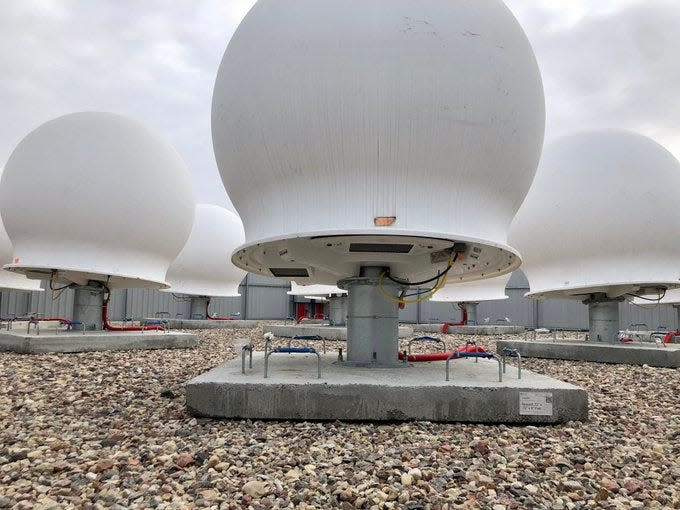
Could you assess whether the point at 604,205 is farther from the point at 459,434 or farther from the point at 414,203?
→ the point at 459,434

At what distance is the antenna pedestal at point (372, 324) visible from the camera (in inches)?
293

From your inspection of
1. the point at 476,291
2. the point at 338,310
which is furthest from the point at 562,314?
the point at 338,310

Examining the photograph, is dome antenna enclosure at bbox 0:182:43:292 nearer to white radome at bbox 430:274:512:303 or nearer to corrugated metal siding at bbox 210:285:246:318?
corrugated metal siding at bbox 210:285:246:318

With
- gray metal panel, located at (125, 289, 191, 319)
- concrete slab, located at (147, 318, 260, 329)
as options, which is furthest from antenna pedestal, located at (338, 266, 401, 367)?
gray metal panel, located at (125, 289, 191, 319)

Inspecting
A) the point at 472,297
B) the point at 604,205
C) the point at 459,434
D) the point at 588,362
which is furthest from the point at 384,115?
the point at 472,297

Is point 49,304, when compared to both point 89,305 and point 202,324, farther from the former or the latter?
point 89,305

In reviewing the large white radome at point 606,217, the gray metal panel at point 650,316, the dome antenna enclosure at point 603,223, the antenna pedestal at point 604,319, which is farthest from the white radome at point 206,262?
the gray metal panel at point 650,316

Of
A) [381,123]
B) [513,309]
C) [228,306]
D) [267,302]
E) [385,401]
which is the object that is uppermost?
[381,123]

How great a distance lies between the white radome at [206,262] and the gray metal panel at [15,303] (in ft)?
27.7

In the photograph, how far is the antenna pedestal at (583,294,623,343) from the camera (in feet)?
41.9

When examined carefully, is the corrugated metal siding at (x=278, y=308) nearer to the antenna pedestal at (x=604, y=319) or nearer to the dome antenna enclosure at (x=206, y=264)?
the dome antenna enclosure at (x=206, y=264)

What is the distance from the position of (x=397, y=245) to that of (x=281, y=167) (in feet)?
5.67

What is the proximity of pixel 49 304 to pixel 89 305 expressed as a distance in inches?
616

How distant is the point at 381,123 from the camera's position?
593cm
